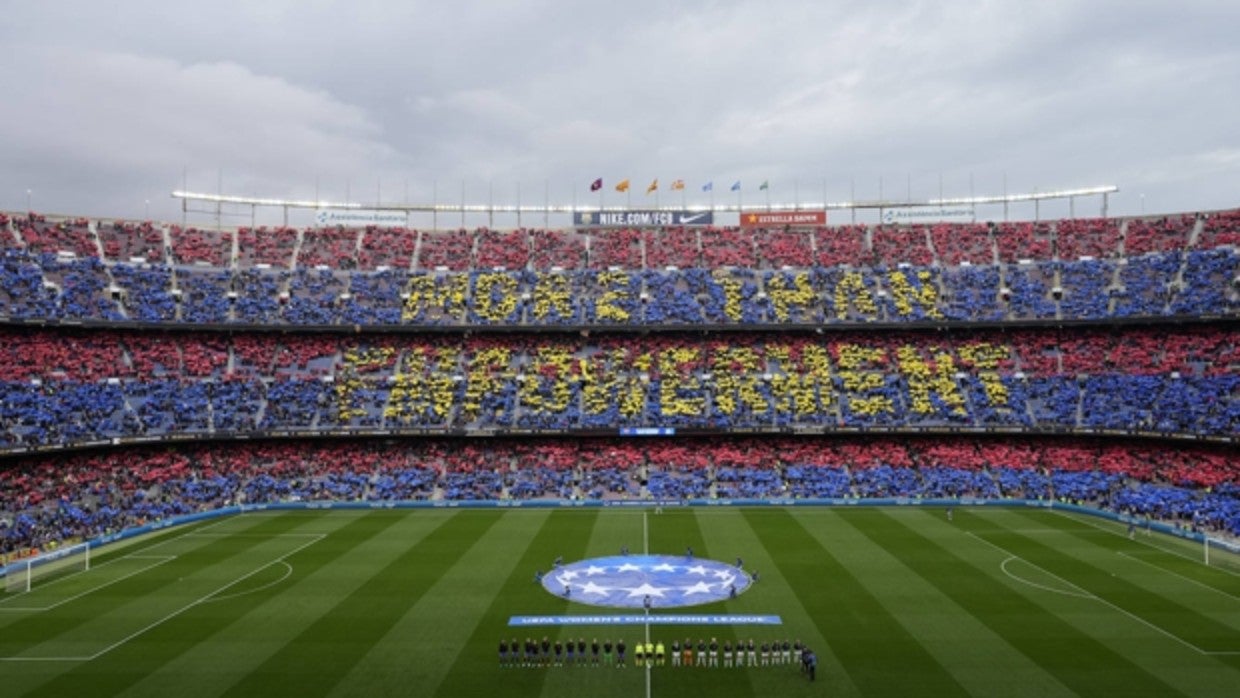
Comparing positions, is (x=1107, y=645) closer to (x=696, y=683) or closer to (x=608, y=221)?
(x=696, y=683)

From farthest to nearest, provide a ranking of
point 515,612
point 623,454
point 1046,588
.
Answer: point 623,454, point 1046,588, point 515,612

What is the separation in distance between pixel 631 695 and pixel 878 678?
7.90 m

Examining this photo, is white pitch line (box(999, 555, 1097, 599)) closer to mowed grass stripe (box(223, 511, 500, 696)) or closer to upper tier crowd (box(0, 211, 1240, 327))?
mowed grass stripe (box(223, 511, 500, 696))

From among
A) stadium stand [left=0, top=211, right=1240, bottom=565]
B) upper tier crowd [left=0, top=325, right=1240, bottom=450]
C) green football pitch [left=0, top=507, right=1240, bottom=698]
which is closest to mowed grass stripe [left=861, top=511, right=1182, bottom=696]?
green football pitch [left=0, top=507, right=1240, bottom=698]

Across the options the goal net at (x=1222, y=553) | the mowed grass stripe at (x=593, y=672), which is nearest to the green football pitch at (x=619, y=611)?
the mowed grass stripe at (x=593, y=672)

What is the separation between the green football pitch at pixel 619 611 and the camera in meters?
27.4

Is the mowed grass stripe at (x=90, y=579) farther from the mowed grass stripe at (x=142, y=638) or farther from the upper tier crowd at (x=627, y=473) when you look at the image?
the upper tier crowd at (x=627, y=473)

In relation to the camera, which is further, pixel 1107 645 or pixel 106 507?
pixel 106 507

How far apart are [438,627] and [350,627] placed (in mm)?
3428

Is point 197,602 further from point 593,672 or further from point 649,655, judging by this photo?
point 649,655

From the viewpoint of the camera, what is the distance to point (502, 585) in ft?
128

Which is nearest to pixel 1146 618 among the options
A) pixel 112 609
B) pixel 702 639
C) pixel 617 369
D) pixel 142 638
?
pixel 702 639

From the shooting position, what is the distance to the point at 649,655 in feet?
95.2

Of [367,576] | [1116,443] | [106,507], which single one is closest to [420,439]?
[106,507]
